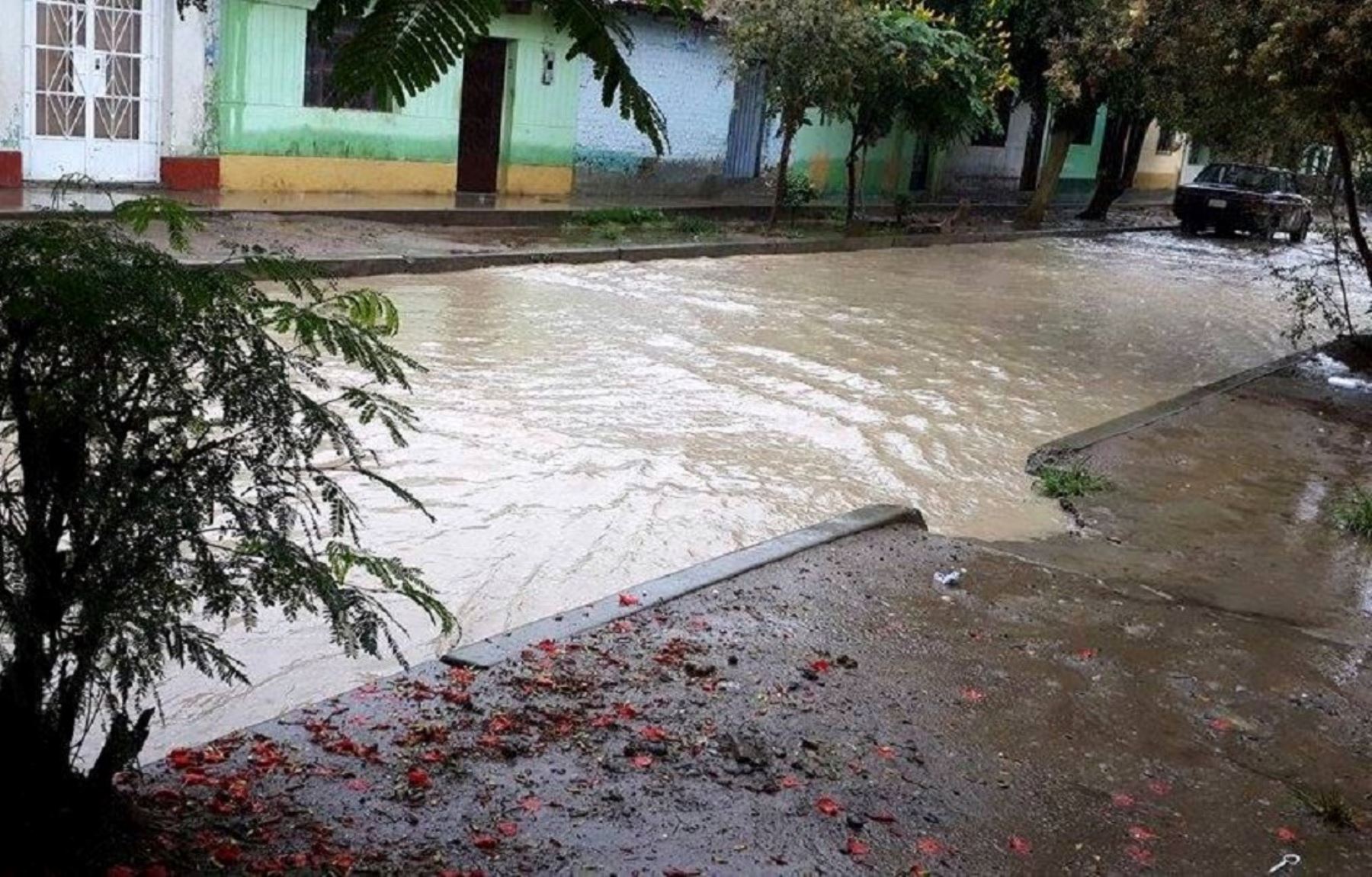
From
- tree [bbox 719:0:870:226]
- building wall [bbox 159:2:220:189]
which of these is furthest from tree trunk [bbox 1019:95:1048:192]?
building wall [bbox 159:2:220:189]

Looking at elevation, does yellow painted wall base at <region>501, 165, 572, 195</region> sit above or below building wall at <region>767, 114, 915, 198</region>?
below

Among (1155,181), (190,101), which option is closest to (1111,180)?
(1155,181)

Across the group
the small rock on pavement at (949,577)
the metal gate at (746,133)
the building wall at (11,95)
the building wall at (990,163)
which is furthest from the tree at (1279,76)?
the building wall at (990,163)

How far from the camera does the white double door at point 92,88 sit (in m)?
15.3

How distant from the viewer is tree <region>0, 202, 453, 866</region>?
2895mm

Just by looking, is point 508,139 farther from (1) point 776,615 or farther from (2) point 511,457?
(1) point 776,615

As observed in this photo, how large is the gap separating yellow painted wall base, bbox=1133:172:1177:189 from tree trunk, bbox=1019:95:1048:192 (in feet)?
20.9

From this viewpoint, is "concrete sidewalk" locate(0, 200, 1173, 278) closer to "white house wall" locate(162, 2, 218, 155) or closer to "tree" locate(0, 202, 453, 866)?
"white house wall" locate(162, 2, 218, 155)

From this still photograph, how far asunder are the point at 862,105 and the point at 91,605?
1946 centimetres

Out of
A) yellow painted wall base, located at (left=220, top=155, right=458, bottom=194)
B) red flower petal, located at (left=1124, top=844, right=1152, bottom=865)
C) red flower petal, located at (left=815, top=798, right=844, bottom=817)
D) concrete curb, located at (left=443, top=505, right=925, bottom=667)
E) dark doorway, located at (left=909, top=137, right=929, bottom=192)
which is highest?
dark doorway, located at (left=909, top=137, right=929, bottom=192)

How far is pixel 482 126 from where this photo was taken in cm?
2114

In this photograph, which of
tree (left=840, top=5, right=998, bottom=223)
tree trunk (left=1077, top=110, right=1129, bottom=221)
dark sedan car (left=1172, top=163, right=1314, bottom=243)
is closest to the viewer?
tree (left=840, top=5, right=998, bottom=223)

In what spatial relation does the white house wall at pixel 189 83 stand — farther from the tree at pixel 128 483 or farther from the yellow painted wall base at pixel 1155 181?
A: the yellow painted wall base at pixel 1155 181

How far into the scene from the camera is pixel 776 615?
18.9 feet
